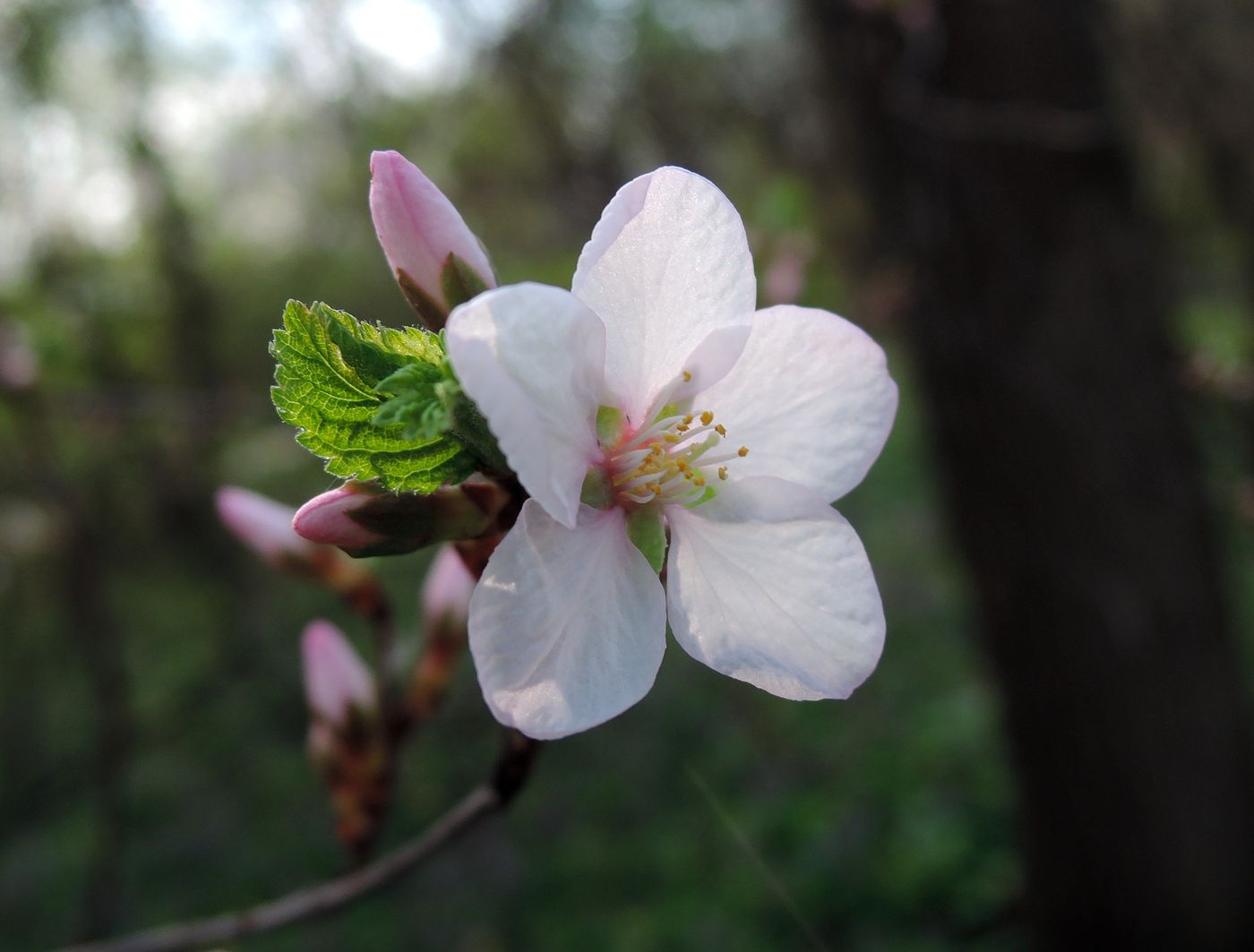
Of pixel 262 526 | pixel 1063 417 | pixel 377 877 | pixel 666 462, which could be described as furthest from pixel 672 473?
pixel 1063 417

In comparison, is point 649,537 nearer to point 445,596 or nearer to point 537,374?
point 537,374

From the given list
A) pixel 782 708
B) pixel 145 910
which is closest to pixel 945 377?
pixel 782 708

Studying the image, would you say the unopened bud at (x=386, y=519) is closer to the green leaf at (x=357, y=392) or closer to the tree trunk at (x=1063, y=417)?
the green leaf at (x=357, y=392)

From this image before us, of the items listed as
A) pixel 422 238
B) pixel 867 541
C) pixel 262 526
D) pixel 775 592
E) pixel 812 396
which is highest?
pixel 422 238

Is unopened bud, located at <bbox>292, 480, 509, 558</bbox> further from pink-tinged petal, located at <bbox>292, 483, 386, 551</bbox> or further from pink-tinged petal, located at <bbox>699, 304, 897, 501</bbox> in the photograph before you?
pink-tinged petal, located at <bbox>699, 304, 897, 501</bbox>

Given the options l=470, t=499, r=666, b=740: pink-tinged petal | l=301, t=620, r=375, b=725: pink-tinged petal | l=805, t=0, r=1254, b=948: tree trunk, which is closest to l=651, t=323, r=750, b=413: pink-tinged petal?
l=470, t=499, r=666, b=740: pink-tinged petal

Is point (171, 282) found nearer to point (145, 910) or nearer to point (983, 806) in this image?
point (145, 910)
